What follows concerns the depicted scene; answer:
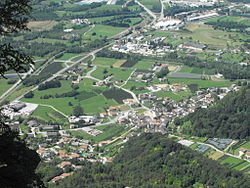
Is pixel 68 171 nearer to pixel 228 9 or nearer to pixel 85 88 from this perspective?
pixel 85 88

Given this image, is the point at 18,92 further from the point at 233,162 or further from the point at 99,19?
the point at 99,19

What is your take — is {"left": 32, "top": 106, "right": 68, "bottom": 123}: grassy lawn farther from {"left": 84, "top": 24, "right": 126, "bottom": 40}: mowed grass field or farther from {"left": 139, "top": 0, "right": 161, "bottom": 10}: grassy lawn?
{"left": 139, "top": 0, "right": 161, "bottom": 10}: grassy lawn

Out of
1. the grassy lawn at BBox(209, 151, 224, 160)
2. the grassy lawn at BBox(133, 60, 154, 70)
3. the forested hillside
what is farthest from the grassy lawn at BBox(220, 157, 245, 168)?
the grassy lawn at BBox(133, 60, 154, 70)

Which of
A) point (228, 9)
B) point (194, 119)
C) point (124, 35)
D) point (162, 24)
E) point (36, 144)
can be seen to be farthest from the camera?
point (228, 9)

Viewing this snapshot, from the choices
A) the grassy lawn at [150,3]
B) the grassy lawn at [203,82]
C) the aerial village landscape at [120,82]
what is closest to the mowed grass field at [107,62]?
the aerial village landscape at [120,82]

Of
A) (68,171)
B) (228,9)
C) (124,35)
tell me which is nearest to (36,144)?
(68,171)

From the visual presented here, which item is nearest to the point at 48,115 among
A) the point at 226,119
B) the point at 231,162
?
the point at 226,119
